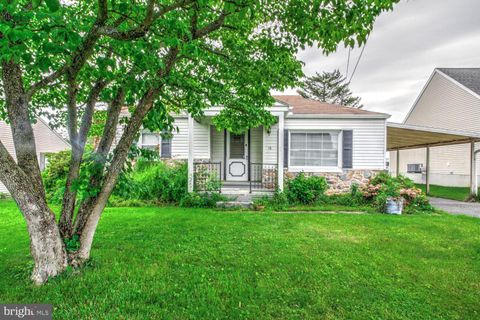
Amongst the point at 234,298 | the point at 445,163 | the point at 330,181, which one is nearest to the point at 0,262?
the point at 234,298

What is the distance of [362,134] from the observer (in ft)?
29.6

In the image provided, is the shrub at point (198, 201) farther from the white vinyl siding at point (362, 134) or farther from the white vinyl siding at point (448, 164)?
the white vinyl siding at point (448, 164)

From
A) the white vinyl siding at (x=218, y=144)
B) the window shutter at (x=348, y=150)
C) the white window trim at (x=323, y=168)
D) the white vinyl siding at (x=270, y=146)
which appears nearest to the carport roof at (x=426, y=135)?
the window shutter at (x=348, y=150)

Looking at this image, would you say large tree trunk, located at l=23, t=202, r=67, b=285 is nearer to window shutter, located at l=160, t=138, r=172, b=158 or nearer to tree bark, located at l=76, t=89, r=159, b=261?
tree bark, located at l=76, t=89, r=159, b=261

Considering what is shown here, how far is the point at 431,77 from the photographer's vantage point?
1495cm

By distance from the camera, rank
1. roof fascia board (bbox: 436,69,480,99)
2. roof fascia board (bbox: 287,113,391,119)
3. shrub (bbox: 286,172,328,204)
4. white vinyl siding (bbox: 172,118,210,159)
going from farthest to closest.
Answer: roof fascia board (bbox: 436,69,480,99), white vinyl siding (bbox: 172,118,210,159), roof fascia board (bbox: 287,113,391,119), shrub (bbox: 286,172,328,204)

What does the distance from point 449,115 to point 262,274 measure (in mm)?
15955

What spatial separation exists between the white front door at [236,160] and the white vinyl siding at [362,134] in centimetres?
185

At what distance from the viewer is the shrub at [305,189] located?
7.96 meters

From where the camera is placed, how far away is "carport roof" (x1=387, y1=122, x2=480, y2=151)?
340 inches

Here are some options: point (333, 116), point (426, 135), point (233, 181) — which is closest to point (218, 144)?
point (233, 181)

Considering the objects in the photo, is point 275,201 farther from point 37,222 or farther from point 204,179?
point 37,222

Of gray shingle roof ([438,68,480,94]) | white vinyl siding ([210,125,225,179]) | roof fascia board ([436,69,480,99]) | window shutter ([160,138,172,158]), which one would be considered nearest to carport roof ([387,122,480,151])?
roof fascia board ([436,69,480,99])

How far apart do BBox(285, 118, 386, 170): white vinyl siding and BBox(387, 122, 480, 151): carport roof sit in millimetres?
562
